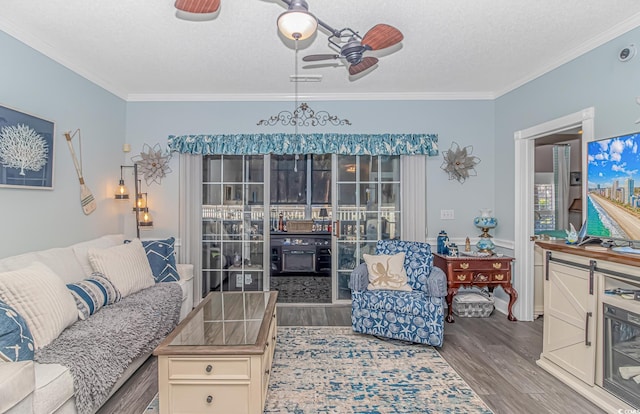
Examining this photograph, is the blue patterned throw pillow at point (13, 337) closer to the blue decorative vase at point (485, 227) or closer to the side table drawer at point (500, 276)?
the side table drawer at point (500, 276)

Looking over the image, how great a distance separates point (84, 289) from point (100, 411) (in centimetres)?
90

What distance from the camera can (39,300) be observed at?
2123 millimetres

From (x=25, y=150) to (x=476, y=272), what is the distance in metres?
4.44

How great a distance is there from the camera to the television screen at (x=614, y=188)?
2270 mm

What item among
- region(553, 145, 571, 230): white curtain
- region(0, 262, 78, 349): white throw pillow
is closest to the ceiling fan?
region(0, 262, 78, 349): white throw pillow

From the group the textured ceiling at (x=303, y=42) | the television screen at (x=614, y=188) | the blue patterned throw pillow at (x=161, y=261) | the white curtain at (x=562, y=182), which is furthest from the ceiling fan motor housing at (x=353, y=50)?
the white curtain at (x=562, y=182)

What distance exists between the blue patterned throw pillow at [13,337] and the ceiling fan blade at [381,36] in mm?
2557

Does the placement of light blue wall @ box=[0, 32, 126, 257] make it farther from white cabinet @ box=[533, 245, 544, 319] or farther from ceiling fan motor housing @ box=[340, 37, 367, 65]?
white cabinet @ box=[533, 245, 544, 319]

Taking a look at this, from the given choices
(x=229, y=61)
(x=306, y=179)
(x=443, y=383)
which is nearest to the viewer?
(x=443, y=383)

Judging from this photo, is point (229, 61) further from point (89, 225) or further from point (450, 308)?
point (450, 308)

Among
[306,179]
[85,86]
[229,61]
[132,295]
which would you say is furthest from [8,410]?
[306,179]

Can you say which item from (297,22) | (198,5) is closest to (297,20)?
(297,22)

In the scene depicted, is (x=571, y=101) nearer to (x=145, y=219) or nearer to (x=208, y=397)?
(x=208, y=397)

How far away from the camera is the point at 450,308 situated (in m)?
3.88
